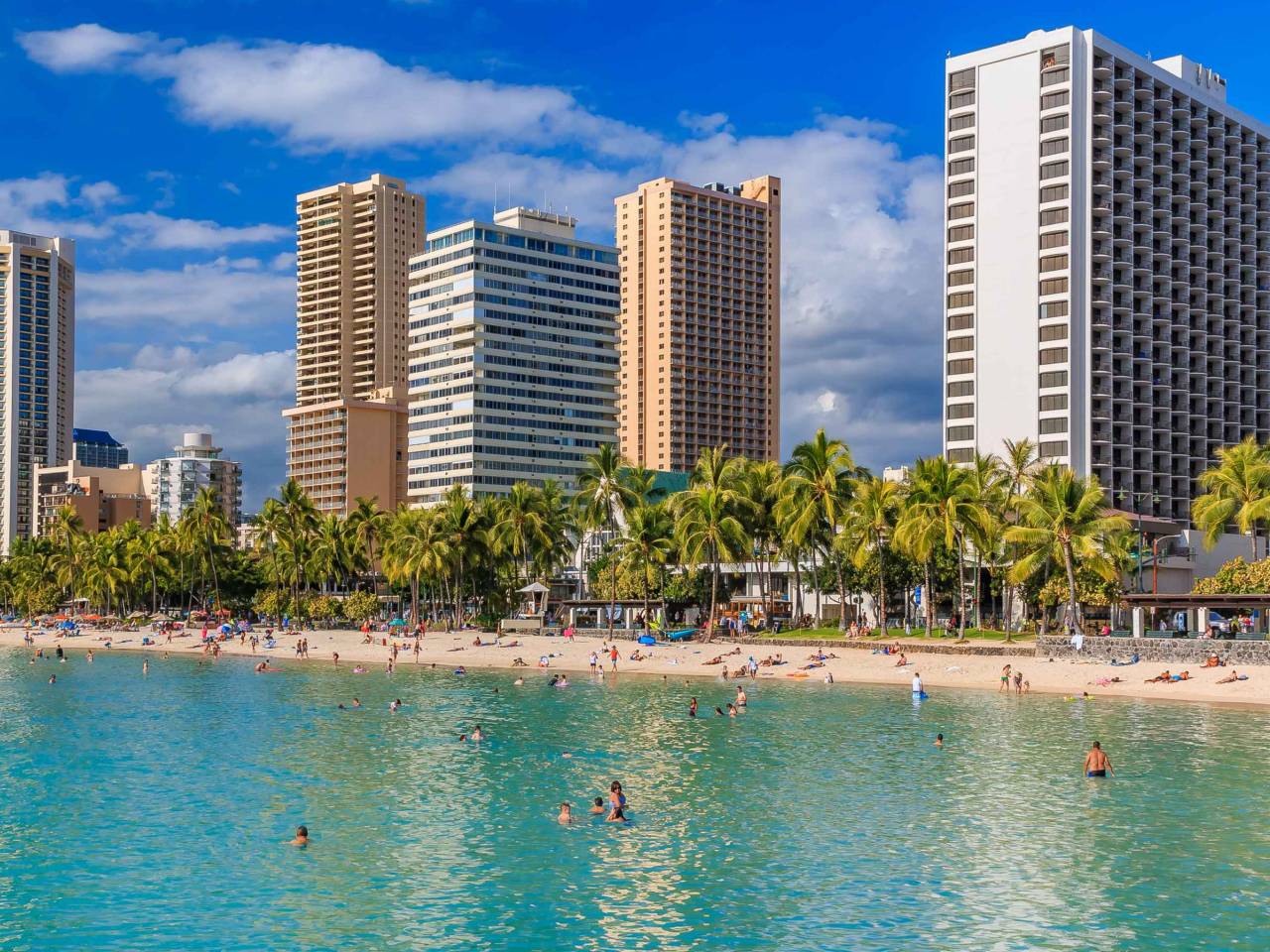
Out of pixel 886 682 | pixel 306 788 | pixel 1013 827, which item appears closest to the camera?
pixel 1013 827

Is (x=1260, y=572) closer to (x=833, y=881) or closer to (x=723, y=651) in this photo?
(x=723, y=651)

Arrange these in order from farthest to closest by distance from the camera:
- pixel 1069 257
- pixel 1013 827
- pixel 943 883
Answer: pixel 1069 257 < pixel 1013 827 < pixel 943 883

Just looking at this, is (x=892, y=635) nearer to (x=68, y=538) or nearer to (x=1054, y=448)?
(x=1054, y=448)

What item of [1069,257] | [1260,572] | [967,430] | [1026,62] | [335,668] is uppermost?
[1026,62]

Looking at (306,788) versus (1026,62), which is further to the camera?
(1026,62)

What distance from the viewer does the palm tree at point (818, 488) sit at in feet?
317

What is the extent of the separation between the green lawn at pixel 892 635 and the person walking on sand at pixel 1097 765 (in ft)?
144

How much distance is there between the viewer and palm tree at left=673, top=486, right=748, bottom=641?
101m

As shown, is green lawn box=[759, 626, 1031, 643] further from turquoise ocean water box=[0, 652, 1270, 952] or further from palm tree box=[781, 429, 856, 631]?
turquoise ocean water box=[0, 652, 1270, 952]

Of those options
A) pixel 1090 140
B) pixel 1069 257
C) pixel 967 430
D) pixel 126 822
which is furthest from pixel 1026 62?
pixel 126 822

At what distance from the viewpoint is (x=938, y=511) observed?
8712 centimetres

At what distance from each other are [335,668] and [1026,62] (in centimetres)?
8886

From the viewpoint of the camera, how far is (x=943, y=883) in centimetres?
3141

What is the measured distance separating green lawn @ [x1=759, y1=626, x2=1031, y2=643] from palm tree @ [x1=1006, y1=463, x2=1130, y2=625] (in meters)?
7.68
